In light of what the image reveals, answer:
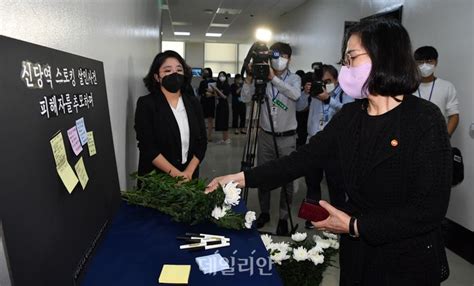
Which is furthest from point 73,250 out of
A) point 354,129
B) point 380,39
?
point 380,39

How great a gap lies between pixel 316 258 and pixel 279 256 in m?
0.14

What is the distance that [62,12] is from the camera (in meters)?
1.21

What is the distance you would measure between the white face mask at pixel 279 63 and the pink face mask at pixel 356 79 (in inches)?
66.8

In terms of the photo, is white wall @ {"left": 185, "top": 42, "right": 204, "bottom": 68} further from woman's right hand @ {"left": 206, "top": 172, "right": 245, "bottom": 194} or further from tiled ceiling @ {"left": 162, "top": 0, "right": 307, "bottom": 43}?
woman's right hand @ {"left": 206, "top": 172, "right": 245, "bottom": 194}

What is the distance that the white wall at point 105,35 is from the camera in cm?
97

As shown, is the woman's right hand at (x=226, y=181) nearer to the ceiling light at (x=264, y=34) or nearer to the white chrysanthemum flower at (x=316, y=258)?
the white chrysanthemum flower at (x=316, y=258)

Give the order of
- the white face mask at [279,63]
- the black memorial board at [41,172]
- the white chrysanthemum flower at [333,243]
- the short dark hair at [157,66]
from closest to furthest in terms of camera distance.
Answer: the black memorial board at [41,172]
the white chrysanthemum flower at [333,243]
the short dark hair at [157,66]
the white face mask at [279,63]

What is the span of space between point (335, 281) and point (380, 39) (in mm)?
1675

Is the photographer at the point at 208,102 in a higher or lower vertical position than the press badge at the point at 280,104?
lower

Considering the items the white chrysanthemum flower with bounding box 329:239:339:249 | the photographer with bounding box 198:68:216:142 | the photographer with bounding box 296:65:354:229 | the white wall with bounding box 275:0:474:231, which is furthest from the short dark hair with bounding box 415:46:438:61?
the photographer with bounding box 198:68:216:142

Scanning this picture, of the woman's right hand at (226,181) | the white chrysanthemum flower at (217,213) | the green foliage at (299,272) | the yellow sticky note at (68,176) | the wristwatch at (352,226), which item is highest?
the yellow sticky note at (68,176)

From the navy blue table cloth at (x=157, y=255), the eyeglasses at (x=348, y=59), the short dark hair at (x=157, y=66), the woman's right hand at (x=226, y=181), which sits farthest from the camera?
the short dark hair at (x=157, y=66)

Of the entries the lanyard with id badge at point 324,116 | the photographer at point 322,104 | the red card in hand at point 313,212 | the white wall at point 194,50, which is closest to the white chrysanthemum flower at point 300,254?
the red card in hand at point 313,212

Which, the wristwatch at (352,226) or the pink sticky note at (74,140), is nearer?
the pink sticky note at (74,140)
